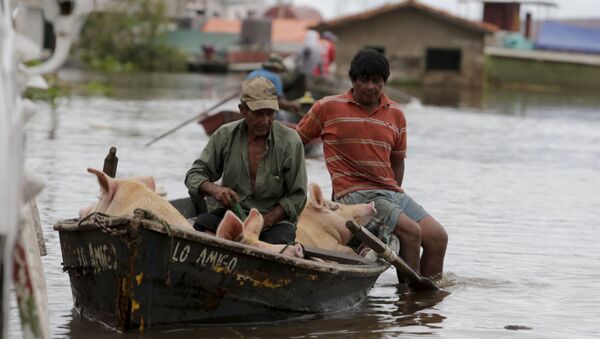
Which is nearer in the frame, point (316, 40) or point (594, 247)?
point (594, 247)

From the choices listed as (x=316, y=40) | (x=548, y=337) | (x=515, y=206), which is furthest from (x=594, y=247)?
(x=316, y=40)

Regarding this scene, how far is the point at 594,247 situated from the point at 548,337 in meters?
3.76

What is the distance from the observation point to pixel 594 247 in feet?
38.8

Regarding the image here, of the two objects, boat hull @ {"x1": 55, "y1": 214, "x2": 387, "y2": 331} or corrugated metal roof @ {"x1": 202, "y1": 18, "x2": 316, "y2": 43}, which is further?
corrugated metal roof @ {"x1": 202, "y1": 18, "x2": 316, "y2": 43}

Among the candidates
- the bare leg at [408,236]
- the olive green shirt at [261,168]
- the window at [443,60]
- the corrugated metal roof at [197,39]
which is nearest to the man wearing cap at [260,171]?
the olive green shirt at [261,168]

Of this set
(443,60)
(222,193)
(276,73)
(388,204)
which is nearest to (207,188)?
(222,193)

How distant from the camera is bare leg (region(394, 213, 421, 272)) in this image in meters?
8.82

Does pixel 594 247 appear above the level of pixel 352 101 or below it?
below

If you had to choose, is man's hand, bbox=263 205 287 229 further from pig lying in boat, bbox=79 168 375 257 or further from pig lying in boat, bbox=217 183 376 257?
pig lying in boat, bbox=217 183 376 257

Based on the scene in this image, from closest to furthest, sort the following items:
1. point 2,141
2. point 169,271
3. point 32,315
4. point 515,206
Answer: point 2,141, point 32,315, point 169,271, point 515,206

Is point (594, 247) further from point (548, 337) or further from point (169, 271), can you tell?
point (169, 271)

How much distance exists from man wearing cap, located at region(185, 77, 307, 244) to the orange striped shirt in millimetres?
864

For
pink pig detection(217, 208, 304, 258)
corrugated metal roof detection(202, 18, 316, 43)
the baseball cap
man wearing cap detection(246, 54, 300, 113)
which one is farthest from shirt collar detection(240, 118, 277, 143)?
corrugated metal roof detection(202, 18, 316, 43)

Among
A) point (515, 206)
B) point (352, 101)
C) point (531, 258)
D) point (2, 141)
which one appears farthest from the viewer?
point (515, 206)
